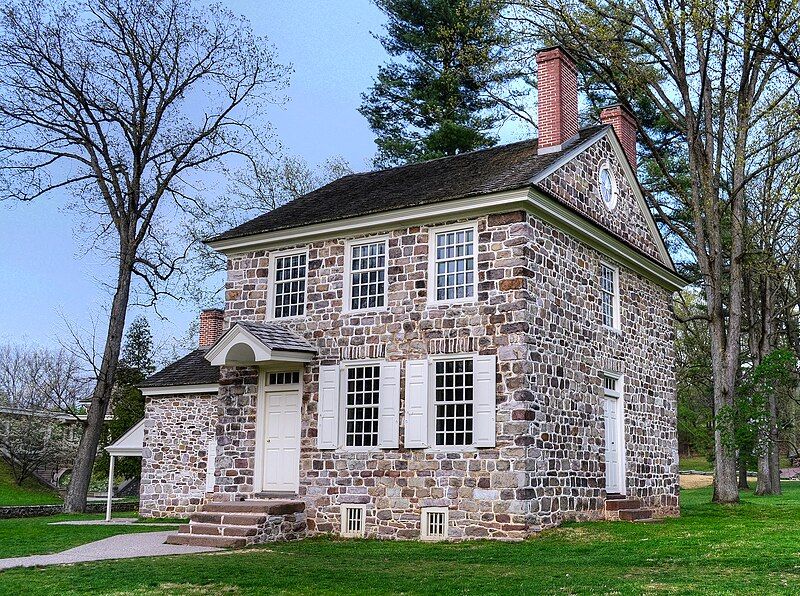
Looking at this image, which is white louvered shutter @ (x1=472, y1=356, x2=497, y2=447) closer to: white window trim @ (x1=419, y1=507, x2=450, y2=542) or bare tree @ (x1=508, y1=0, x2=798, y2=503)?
white window trim @ (x1=419, y1=507, x2=450, y2=542)

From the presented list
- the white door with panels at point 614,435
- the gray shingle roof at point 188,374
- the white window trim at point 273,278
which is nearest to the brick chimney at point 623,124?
the white door with panels at point 614,435

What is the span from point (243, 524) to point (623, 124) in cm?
1244

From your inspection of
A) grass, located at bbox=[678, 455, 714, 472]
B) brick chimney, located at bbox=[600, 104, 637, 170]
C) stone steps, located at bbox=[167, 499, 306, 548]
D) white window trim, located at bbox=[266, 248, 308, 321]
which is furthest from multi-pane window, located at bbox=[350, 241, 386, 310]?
grass, located at bbox=[678, 455, 714, 472]

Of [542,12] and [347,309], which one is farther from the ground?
[542,12]

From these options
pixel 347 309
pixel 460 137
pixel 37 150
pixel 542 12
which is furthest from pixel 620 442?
pixel 37 150

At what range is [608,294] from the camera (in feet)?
58.0

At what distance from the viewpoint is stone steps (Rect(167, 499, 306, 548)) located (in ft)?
46.8

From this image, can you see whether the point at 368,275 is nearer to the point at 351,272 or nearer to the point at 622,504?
the point at 351,272

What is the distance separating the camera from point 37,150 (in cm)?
2591

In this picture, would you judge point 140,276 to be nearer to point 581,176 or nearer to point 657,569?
point 581,176

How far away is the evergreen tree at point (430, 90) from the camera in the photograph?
99.0 ft

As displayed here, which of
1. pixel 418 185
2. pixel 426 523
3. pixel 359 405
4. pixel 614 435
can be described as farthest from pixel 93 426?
pixel 614 435

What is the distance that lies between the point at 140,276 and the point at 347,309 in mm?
12856

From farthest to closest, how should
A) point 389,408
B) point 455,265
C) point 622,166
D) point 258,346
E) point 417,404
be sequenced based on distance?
point 622,166, point 258,346, point 389,408, point 455,265, point 417,404
